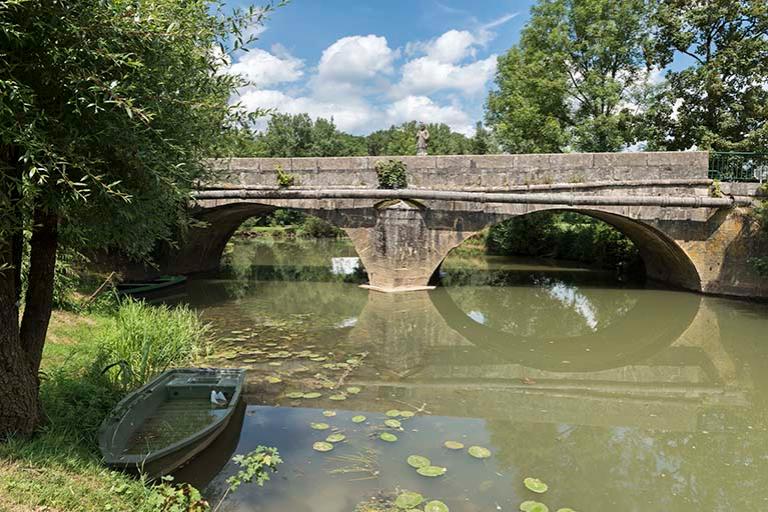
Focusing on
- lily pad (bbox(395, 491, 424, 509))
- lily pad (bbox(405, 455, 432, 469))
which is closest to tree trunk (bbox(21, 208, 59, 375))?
lily pad (bbox(395, 491, 424, 509))

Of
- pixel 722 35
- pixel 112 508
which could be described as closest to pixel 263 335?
pixel 112 508

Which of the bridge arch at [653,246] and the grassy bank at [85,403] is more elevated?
the bridge arch at [653,246]

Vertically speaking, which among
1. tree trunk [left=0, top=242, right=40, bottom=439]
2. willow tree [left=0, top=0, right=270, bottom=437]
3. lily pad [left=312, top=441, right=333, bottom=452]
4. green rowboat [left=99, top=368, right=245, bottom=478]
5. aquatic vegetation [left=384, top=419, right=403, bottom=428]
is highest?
willow tree [left=0, top=0, right=270, bottom=437]

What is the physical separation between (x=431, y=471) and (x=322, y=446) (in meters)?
1.11

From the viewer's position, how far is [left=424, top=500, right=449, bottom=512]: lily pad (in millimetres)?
3891

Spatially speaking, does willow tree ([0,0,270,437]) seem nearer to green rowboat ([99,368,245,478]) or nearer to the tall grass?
green rowboat ([99,368,245,478])

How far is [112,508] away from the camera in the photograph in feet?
10.9

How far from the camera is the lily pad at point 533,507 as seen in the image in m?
3.95

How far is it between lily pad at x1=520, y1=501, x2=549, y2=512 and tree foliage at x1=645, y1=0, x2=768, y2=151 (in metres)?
16.6

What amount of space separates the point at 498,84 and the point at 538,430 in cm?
2389

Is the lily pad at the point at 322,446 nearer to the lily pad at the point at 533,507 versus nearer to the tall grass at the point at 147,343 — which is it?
the lily pad at the point at 533,507

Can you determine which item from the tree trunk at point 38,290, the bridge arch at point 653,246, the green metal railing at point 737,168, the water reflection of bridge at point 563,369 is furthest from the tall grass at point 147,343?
the green metal railing at point 737,168

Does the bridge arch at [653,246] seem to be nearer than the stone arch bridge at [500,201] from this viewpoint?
No

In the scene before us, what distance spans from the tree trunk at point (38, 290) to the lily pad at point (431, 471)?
10.8ft
